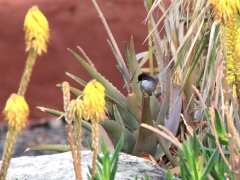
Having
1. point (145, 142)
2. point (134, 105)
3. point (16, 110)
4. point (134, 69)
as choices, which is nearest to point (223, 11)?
point (16, 110)

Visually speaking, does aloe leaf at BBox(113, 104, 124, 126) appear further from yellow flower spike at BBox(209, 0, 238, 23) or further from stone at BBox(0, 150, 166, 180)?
yellow flower spike at BBox(209, 0, 238, 23)

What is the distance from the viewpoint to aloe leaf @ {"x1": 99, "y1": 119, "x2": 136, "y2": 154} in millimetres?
2166

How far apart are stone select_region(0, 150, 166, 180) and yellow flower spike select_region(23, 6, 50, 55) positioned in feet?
2.71

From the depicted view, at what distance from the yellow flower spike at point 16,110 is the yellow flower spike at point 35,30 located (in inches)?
3.3

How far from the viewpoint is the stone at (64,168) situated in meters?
1.77

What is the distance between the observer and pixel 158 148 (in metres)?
2.24

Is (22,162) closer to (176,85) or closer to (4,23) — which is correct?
(176,85)

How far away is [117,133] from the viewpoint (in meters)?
2.20

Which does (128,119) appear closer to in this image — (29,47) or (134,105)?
(134,105)

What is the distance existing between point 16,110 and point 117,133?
1.28m

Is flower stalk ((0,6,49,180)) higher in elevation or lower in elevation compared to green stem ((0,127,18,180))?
higher

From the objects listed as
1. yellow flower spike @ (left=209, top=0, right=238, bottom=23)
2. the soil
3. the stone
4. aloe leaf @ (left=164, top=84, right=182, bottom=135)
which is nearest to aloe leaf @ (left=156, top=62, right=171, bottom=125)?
aloe leaf @ (left=164, top=84, right=182, bottom=135)

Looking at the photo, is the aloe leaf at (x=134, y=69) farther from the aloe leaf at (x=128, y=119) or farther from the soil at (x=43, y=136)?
the soil at (x=43, y=136)

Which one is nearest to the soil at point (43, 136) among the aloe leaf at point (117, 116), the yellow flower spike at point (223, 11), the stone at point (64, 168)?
the aloe leaf at point (117, 116)
